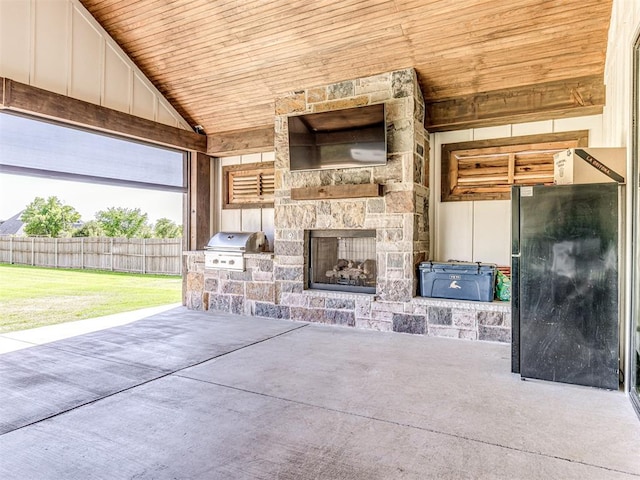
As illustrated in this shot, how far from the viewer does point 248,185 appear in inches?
250

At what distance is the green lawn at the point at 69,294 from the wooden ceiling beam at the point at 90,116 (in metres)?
2.44

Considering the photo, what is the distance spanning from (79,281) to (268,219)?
524 centimetres

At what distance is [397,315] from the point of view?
443cm

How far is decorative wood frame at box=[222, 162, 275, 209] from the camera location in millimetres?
6164

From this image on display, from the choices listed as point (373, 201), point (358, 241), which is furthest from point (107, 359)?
point (373, 201)

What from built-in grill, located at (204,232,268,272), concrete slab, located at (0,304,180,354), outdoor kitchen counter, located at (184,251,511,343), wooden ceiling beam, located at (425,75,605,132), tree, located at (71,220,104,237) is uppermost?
wooden ceiling beam, located at (425,75,605,132)

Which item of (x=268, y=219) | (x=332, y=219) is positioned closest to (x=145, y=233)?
(x=268, y=219)

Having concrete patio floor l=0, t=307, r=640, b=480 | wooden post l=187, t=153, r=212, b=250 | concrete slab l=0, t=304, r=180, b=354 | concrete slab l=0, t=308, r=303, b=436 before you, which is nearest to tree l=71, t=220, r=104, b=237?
wooden post l=187, t=153, r=212, b=250

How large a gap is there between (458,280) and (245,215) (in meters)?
3.50

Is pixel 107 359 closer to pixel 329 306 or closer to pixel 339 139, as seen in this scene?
pixel 329 306

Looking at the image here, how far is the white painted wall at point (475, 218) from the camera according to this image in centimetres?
465

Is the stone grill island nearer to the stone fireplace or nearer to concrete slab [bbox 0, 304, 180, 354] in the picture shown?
the stone fireplace

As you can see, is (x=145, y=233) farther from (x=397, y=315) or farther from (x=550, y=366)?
(x=550, y=366)

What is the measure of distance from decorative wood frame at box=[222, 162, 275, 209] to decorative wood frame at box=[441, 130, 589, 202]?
8.56ft
